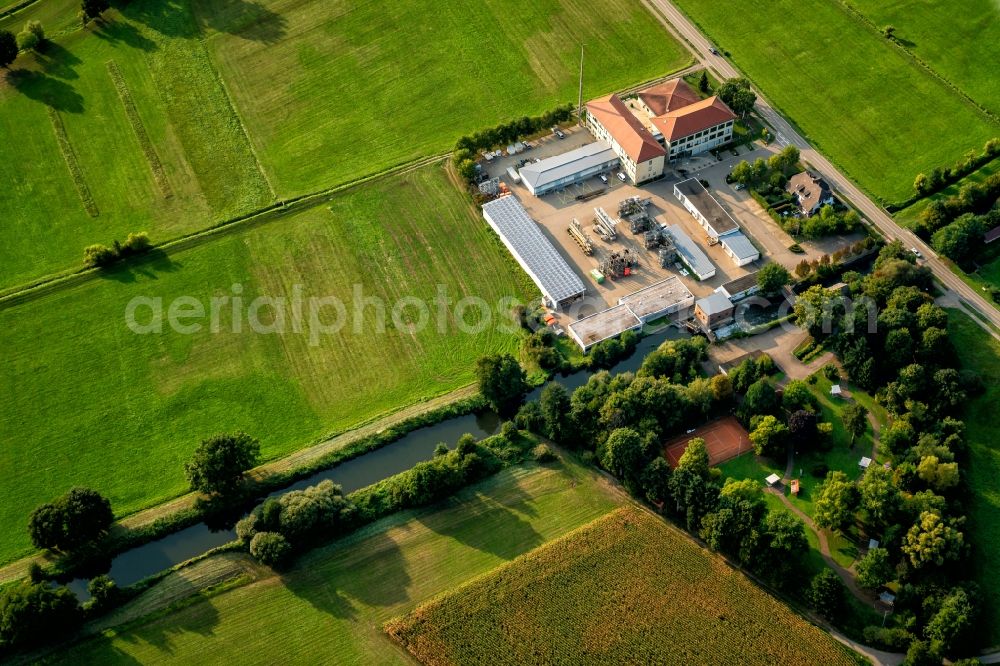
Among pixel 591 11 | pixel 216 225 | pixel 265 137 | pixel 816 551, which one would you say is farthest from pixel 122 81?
pixel 816 551

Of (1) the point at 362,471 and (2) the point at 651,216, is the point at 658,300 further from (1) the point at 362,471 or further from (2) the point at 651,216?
(1) the point at 362,471

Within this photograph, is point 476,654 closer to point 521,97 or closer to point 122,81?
point 521,97

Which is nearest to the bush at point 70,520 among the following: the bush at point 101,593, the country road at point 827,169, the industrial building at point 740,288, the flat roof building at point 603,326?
the bush at point 101,593

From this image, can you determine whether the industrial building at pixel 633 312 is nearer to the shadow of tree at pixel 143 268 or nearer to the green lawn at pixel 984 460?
the green lawn at pixel 984 460

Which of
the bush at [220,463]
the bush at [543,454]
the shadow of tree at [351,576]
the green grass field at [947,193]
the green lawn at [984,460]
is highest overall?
the bush at [220,463]

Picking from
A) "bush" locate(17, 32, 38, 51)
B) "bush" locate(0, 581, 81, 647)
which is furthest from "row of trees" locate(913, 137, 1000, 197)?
"bush" locate(17, 32, 38, 51)

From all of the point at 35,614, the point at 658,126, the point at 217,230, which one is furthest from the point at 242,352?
the point at 658,126
